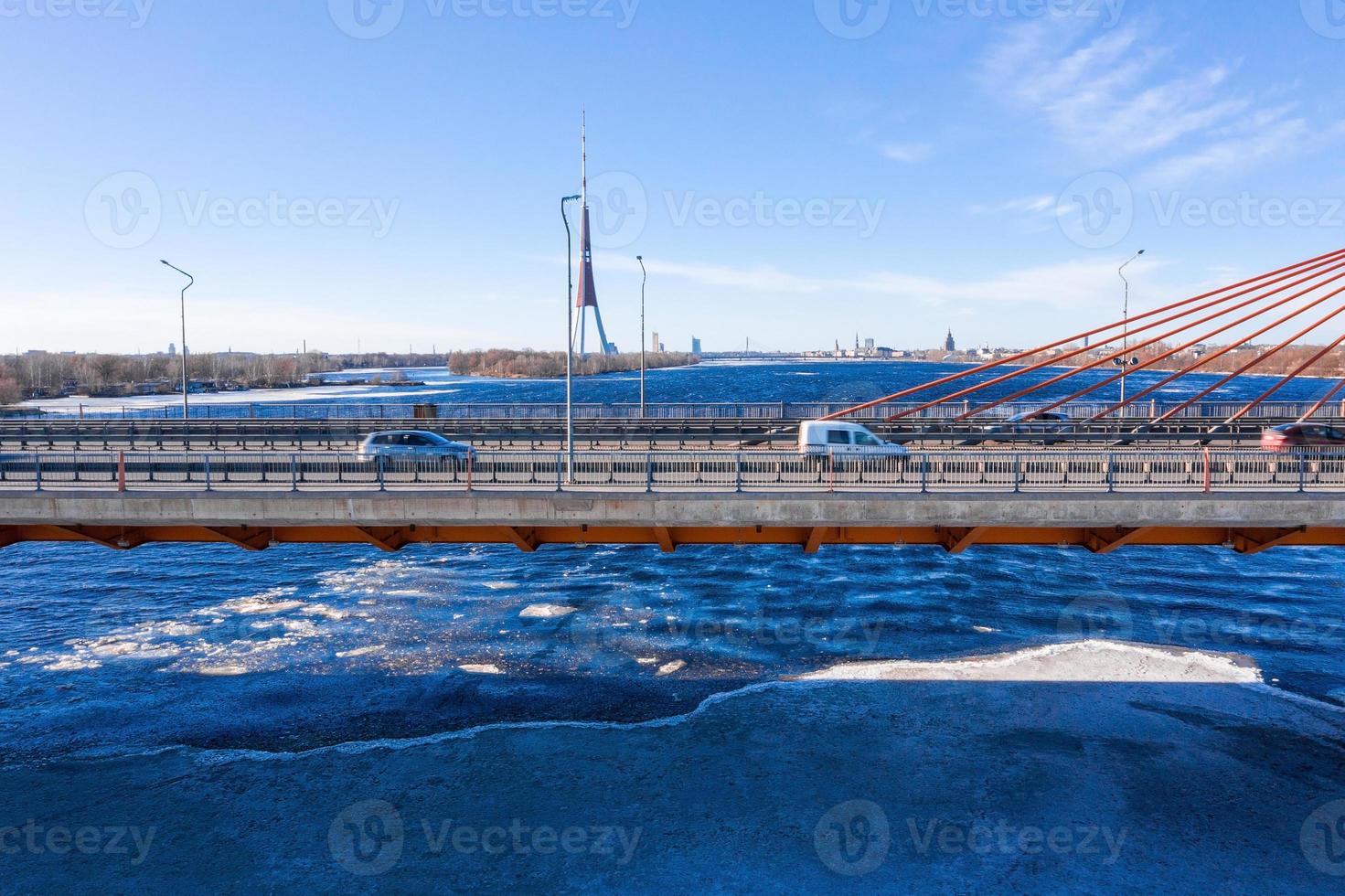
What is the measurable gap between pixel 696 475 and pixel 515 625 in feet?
32.4

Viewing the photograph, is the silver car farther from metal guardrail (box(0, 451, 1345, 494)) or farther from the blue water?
metal guardrail (box(0, 451, 1345, 494))

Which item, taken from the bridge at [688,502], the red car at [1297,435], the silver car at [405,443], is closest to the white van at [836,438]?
the bridge at [688,502]

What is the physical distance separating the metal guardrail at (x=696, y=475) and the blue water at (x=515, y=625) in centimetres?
554

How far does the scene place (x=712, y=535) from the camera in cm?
1678

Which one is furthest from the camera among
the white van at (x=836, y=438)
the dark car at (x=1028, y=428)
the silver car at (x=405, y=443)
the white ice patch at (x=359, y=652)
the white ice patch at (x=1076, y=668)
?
the dark car at (x=1028, y=428)

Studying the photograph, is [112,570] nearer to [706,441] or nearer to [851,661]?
[706,441]

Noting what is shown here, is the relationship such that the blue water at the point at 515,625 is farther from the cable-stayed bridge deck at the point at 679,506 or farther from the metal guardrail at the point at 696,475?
the metal guardrail at the point at 696,475

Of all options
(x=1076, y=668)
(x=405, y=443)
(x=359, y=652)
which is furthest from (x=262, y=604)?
(x=1076, y=668)

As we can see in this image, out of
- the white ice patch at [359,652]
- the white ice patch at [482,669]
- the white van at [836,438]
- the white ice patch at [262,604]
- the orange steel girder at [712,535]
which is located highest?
the white van at [836,438]

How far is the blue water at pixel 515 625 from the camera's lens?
738 inches

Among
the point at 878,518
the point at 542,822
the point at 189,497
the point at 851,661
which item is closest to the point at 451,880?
the point at 542,822

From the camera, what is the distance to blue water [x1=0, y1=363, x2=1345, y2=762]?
61.5ft

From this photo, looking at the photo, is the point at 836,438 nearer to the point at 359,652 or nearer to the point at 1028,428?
the point at 1028,428

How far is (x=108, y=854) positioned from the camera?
45.1ft
